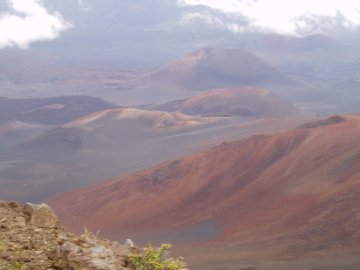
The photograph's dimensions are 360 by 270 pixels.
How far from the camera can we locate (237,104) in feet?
379

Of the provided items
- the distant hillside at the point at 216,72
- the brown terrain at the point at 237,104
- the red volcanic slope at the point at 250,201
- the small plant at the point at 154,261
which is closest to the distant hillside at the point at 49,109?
the brown terrain at the point at 237,104

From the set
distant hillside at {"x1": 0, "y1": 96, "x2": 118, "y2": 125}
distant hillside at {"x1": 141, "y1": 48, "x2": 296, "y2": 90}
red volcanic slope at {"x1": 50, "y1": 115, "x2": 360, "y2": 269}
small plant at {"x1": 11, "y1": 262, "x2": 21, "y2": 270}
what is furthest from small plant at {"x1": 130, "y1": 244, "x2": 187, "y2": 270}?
distant hillside at {"x1": 141, "y1": 48, "x2": 296, "y2": 90}

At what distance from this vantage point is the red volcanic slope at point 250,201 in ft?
81.1

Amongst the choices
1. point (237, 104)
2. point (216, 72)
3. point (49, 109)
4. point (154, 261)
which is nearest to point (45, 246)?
point (154, 261)

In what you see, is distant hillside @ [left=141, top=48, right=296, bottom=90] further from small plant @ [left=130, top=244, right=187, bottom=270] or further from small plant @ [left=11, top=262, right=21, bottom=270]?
small plant @ [left=11, top=262, right=21, bottom=270]

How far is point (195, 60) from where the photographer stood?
173375mm

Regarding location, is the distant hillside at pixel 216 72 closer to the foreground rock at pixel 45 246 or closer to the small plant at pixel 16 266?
the foreground rock at pixel 45 246

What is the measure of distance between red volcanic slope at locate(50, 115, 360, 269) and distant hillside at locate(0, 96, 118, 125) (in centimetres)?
6699

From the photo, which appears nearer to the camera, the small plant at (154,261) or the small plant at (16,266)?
the small plant at (16,266)

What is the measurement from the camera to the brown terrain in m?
113

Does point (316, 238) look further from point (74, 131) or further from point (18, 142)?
point (18, 142)

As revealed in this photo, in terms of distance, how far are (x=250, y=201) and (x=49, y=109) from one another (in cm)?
8941

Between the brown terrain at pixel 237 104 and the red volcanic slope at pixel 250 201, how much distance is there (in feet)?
210

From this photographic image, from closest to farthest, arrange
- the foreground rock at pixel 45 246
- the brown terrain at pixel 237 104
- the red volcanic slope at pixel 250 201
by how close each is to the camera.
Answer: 1. the foreground rock at pixel 45 246
2. the red volcanic slope at pixel 250 201
3. the brown terrain at pixel 237 104
